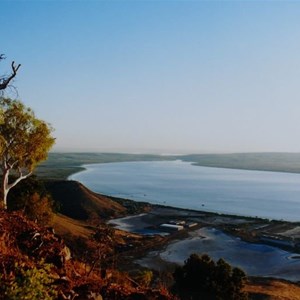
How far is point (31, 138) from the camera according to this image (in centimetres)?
2523

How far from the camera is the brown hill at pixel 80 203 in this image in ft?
313

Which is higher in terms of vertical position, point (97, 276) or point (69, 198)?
point (97, 276)

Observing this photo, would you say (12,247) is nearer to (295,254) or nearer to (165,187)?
(295,254)

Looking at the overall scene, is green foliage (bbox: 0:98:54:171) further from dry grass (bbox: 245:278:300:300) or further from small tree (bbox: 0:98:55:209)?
dry grass (bbox: 245:278:300:300)

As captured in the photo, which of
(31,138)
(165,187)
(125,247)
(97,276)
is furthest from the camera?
(165,187)

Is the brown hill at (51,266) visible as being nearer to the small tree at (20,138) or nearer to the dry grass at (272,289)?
the small tree at (20,138)

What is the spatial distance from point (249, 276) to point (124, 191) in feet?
362

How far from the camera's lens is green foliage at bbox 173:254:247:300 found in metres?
31.3

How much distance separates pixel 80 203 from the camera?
99000mm

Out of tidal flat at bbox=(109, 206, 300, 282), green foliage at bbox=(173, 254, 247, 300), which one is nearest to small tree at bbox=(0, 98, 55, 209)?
green foliage at bbox=(173, 254, 247, 300)

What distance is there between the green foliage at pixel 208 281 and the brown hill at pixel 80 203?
2359 inches

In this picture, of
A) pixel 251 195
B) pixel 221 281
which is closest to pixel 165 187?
pixel 251 195

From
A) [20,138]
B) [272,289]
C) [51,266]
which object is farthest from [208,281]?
[51,266]

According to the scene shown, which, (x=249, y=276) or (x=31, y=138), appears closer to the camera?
(x=31, y=138)
